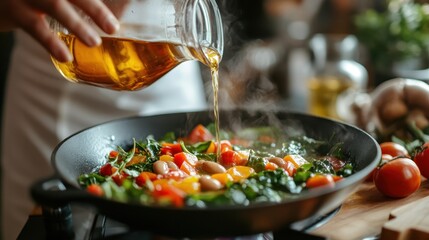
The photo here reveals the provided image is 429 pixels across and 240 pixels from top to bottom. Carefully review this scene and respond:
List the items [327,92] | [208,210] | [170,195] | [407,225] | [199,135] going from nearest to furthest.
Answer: [208,210] < [170,195] < [407,225] < [199,135] < [327,92]

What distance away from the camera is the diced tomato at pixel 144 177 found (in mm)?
1343

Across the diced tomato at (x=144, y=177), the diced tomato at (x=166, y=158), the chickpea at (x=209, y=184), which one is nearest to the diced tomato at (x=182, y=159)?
the diced tomato at (x=166, y=158)

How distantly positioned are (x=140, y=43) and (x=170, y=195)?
0.45m

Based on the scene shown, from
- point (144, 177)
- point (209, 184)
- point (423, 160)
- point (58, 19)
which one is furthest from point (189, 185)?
point (423, 160)

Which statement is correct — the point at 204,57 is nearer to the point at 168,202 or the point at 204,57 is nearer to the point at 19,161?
the point at 168,202

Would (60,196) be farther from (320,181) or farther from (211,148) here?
(211,148)

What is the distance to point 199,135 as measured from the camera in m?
1.81

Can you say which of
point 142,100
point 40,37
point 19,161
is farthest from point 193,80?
point 40,37

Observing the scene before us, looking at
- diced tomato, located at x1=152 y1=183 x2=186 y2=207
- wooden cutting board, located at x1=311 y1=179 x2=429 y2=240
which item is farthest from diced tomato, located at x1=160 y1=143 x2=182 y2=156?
wooden cutting board, located at x1=311 y1=179 x2=429 y2=240

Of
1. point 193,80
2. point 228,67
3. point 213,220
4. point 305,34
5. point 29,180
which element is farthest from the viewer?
point 305,34

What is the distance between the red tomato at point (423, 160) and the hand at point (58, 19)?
1041 mm

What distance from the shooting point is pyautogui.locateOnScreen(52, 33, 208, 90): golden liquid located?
1.35 m

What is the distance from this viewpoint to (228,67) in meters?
4.52

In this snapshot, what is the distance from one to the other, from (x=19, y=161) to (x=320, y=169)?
1653mm
